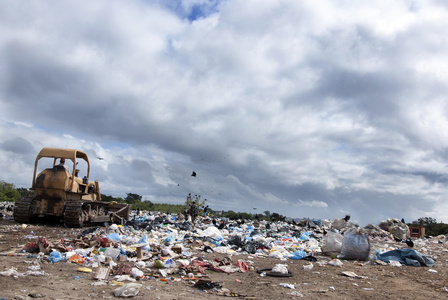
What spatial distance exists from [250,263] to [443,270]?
4.22m

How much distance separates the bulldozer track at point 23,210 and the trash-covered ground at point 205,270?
134 centimetres

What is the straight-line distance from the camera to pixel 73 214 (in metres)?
10.0

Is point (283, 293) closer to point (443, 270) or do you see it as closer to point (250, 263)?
point (250, 263)

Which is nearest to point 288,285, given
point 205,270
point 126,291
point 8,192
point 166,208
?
point 205,270

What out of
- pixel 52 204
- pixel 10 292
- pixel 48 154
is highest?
pixel 48 154

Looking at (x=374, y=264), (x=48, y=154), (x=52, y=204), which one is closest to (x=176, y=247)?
(x=374, y=264)

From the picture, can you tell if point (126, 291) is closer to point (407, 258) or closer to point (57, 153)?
point (407, 258)

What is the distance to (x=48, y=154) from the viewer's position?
10.9 meters

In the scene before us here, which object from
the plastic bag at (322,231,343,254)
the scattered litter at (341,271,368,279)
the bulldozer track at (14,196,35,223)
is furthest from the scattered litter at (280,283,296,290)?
the bulldozer track at (14,196,35,223)

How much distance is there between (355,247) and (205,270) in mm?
3812

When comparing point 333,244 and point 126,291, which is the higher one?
point 333,244

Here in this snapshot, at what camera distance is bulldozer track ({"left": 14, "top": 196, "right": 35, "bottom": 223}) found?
10344 millimetres

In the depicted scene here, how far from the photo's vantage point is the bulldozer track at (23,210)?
33.9ft

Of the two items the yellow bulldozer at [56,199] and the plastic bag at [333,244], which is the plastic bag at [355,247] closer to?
the plastic bag at [333,244]
